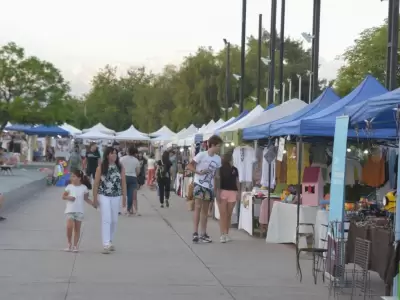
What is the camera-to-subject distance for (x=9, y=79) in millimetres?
43375

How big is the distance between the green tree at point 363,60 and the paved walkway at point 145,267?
45932 mm

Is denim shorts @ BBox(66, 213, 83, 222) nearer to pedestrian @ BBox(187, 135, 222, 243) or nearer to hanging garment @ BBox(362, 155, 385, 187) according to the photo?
pedestrian @ BBox(187, 135, 222, 243)

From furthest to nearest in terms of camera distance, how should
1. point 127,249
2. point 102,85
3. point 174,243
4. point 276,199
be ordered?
point 102,85
point 276,199
point 174,243
point 127,249

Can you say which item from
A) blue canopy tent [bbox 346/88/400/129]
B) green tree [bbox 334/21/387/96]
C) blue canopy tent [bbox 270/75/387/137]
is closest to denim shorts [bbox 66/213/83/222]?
blue canopy tent [bbox 270/75/387/137]

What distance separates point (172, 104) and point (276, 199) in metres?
58.8

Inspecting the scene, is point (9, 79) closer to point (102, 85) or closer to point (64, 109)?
point (64, 109)

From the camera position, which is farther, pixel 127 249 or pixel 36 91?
pixel 36 91

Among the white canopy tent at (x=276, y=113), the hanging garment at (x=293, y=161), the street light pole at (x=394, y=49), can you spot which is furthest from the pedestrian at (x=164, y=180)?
the street light pole at (x=394, y=49)

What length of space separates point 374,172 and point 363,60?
1987 inches

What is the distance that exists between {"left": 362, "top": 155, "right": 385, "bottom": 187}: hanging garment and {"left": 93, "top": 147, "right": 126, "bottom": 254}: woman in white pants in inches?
180

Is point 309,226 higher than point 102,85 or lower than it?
lower

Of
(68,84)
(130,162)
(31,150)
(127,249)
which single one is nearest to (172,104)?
(31,150)

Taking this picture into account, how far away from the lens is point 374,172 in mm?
13961

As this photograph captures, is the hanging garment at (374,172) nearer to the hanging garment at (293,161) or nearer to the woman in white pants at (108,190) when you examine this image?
the hanging garment at (293,161)
